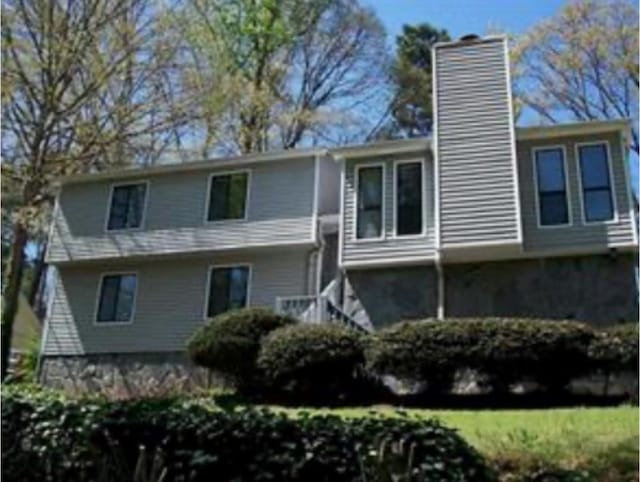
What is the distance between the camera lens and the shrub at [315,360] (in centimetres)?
1333

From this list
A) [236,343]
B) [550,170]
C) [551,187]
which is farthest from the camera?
[550,170]

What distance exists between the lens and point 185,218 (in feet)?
64.0

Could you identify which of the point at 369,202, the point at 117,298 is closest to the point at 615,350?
the point at 369,202

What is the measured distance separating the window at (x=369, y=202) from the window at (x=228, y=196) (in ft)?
10.6

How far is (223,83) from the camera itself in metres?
22.8

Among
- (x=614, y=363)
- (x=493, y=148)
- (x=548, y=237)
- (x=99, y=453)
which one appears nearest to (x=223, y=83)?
(x=493, y=148)

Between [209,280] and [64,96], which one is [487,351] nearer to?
[209,280]

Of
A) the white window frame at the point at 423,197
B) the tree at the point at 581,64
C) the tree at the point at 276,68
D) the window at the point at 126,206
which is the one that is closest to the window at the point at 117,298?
the window at the point at 126,206

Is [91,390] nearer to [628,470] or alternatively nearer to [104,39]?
[104,39]

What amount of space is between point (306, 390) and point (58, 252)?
10.1m

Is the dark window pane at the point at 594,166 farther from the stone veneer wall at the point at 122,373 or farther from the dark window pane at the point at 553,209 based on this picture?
the stone veneer wall at the point at 122,373

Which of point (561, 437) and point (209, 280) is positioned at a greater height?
point (209, 280)

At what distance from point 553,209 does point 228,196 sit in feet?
26.7

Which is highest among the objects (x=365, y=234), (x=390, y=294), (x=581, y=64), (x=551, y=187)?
(x=581, y=64)
